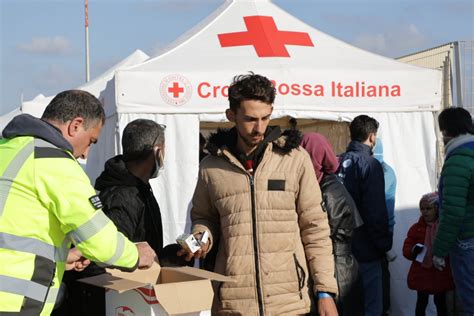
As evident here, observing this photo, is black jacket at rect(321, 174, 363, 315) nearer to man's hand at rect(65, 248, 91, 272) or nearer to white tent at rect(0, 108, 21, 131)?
man's hand at rect(65, 248, 91, 272)

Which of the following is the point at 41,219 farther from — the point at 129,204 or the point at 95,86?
the point at 95,86

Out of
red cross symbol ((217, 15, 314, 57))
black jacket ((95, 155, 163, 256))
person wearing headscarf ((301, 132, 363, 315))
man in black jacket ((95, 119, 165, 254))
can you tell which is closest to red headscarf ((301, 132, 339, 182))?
person wearing headscarf ((301, 132, 363, 315))

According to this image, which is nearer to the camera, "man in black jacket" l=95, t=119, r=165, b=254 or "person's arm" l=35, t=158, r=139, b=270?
"person's arm" l=35, t=158, r=139, b=270

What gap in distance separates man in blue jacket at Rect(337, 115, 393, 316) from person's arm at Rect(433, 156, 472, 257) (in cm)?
109

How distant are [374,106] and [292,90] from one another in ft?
2.83

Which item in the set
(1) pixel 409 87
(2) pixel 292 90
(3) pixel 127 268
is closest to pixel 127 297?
(3) pixel 127 268

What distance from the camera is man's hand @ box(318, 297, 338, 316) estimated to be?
10.0ft

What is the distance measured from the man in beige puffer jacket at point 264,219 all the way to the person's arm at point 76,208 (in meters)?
0.67

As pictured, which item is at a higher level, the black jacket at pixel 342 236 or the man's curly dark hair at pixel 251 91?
the man's curly dark hair at pixel 251 91

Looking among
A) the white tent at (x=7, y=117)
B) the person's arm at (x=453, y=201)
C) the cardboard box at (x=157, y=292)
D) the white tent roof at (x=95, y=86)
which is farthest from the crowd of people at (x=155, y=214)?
the white tent at (x=7, y=117)

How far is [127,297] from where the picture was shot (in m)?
2.81

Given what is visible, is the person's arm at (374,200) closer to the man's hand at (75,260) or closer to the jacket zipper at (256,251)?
the jacket zipper at (256,251)

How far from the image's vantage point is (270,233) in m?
3.04

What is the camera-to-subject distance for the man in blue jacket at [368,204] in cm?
584
